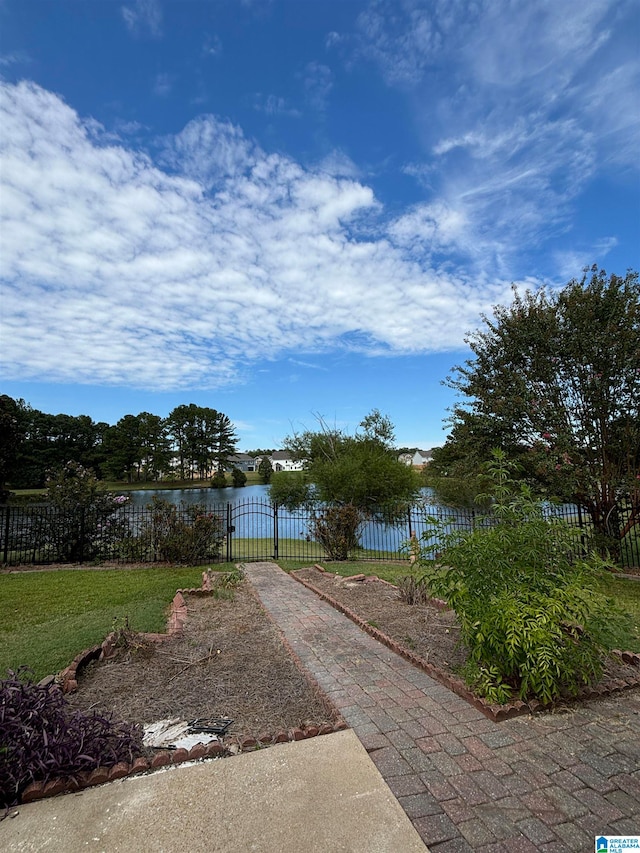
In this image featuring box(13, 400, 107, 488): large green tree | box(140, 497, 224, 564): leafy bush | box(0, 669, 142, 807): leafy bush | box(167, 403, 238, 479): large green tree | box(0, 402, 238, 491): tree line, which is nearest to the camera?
box(0, 669, 142, 807): leafy bush

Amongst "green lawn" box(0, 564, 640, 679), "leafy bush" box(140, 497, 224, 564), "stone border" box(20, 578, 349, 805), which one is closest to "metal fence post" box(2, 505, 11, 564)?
"green lawn" box(0, 564, 640, 679)

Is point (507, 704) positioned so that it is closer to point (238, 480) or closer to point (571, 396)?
point (571, 396)

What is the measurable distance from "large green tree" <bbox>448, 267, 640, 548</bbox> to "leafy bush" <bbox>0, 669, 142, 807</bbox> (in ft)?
25.3

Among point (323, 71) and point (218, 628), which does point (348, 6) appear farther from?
point (218, 628)

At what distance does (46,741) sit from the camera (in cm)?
216

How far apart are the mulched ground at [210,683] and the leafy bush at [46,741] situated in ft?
1.48

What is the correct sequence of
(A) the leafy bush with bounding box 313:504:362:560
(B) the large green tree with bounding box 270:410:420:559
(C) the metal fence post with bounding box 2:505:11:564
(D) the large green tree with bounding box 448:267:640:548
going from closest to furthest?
1. (D) the large green tree with bounding box 448:267:640:548
2. (C) the metal fence post with bounding box 2:505:11:564
3. (A) the leafy bush with bounding box 313:504:362:560
4. (B) the large green tree with bounding box 270:410:420:559

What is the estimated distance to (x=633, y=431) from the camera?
7824 mm

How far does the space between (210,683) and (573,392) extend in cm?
843

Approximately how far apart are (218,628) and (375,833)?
330 cm

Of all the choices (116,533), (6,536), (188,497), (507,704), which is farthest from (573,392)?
(188,497)

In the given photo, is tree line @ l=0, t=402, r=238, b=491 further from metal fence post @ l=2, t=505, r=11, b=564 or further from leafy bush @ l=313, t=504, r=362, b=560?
leafy bush @ l=313, t=504, r=362, b=560

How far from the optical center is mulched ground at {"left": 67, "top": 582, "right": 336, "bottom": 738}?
9.32ft

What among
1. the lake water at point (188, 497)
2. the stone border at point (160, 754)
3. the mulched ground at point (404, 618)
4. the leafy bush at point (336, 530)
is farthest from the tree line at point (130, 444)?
the stone border at point (160, 754)
